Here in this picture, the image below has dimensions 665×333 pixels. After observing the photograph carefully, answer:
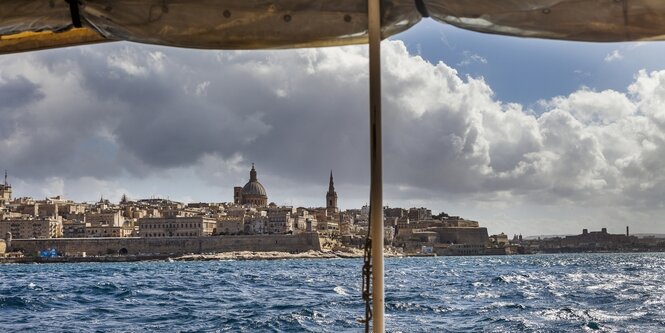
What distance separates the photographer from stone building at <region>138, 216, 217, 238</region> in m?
61.5

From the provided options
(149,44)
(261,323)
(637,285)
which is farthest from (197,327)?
(637,285)

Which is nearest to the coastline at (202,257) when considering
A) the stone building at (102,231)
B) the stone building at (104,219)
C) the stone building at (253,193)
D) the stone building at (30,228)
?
the stone building at (30,228)

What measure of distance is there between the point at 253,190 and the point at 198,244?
22390 mm

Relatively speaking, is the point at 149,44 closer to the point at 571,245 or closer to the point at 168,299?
the point at 168,299

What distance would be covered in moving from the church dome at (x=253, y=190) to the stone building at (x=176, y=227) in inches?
751

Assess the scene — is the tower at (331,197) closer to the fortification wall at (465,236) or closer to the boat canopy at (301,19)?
the fortification wall at (465,236)

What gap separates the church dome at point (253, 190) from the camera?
267 feet

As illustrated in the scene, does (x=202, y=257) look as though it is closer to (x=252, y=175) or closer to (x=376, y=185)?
(x=252, y=175)

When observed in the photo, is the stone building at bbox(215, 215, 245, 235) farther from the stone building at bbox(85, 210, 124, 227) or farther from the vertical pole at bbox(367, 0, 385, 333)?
the vertical pole at bbox(367, 0, 385, 333)

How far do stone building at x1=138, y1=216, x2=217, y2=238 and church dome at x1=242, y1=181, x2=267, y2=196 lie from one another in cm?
1908

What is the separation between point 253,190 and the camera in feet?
268

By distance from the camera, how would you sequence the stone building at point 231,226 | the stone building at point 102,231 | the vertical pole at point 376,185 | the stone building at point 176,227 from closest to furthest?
1. the vertical pole at point 376,185
2. the stone building at point 176,227
3. the stone building at point 231,226
4. the stone building at point 102,231

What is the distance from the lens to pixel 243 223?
62.5 m

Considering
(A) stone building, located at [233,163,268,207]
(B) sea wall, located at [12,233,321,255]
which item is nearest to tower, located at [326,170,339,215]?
(A) stone building, located at [233,163,268,207]
